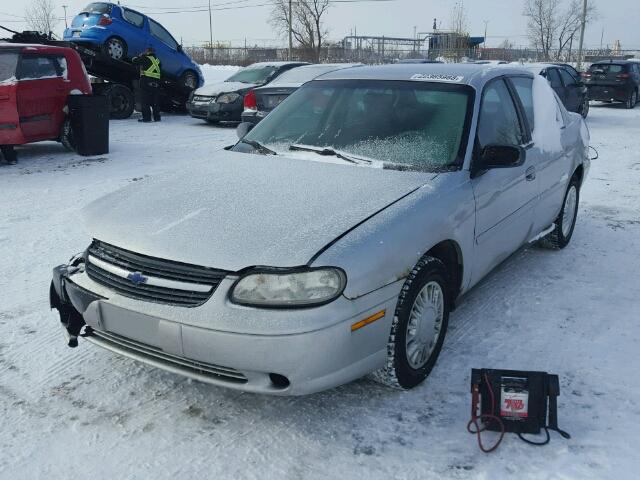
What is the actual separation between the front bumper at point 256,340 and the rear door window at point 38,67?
751 centimetres

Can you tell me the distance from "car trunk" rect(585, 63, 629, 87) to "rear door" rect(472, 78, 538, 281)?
16643 mm

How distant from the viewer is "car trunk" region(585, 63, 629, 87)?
18.6 m

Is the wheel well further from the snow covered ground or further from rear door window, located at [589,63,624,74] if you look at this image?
rear door window, located at [589,63,624,74]

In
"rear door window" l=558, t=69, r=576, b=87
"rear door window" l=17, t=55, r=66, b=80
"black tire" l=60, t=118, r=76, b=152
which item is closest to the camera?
A: "rear door window" l=17, t=55, r=66, b=80

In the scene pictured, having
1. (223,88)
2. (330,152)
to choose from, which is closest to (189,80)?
(223,88)

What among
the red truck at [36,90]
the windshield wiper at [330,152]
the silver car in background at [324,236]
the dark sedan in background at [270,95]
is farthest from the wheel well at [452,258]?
the dark sedan in background at [270,95]

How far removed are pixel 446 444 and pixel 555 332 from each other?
143cm

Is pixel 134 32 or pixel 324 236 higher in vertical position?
pixel 134 32

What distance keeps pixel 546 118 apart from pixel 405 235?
99.7 inches

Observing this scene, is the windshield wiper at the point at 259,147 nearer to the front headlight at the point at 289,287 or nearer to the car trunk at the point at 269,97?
the front headlight at the point at 289,287

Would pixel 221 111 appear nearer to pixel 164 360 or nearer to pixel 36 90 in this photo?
pixel 36 90

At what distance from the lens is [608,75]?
18.9m

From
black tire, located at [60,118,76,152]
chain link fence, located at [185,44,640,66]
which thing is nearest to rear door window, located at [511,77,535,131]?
black tire, located at [60,118,76,152]

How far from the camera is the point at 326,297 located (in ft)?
8.34
